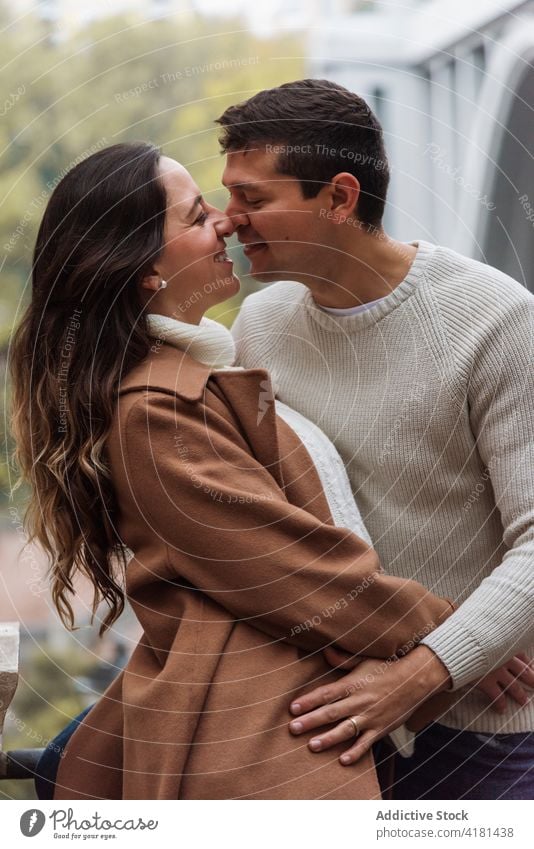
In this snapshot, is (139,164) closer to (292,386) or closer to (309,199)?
(309,199)

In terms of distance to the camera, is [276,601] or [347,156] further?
[347,156]

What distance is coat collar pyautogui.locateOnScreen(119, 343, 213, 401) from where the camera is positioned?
3.68 feet

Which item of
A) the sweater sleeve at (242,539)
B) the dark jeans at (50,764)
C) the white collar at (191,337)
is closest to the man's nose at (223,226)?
the white collar at (191,337)

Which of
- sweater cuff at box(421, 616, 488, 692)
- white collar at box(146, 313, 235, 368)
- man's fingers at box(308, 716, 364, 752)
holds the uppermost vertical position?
white collar at box(146, 313, 235, 368)

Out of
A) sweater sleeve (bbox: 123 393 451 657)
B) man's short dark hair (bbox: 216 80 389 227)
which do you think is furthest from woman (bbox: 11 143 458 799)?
man's short dark hair (bbox: 216 80 389 227)

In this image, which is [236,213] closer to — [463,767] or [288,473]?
[288,473]

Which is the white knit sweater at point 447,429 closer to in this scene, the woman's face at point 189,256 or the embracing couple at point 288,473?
the embracing couple at point 288,473

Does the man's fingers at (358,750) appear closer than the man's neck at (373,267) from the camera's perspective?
Yes

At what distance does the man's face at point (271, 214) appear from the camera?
1.26 metres

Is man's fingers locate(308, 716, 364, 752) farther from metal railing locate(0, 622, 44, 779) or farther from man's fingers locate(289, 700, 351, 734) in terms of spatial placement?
metal railing locate(0, 622, 44, 779)
